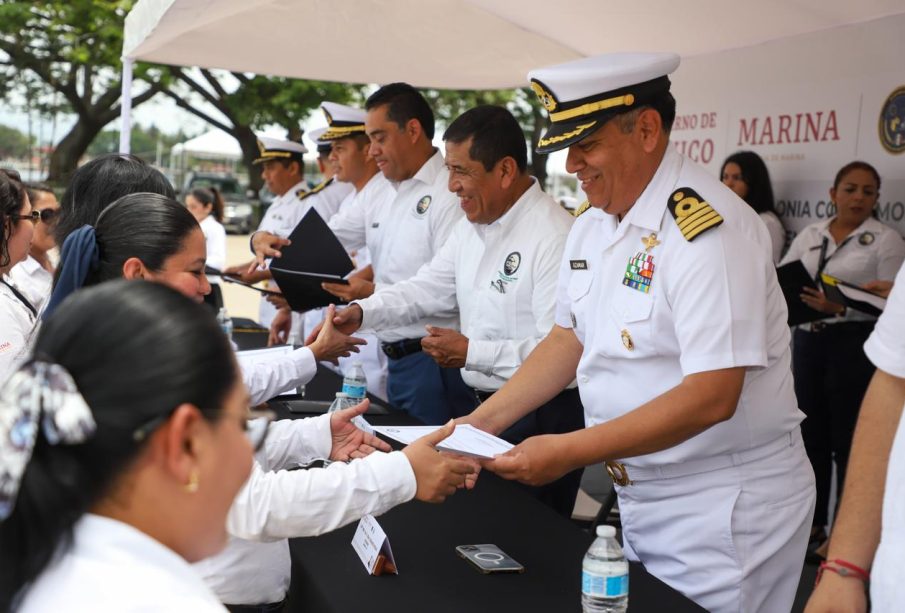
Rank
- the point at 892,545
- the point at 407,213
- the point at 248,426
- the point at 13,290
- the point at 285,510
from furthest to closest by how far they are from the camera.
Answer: the point at 407,213 < the point at 13,290 < the point at 285,510 < the point at 892,545 < the point at 248,426

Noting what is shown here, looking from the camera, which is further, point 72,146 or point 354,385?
point 72,146

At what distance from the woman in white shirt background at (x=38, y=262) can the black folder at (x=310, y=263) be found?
1.06m

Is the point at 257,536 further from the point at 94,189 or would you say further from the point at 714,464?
the point at 94,189

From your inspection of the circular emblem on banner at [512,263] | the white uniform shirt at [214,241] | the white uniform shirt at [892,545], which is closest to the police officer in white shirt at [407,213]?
the circular emblem on banner at [512,263]

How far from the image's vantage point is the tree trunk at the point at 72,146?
18.2 m

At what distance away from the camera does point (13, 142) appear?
39.8 m

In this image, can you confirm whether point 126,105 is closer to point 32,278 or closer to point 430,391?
point 32,278

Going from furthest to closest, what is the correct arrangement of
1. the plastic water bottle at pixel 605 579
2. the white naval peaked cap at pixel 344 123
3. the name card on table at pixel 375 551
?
the white naval peaked cap at pixel 344 123
the name card on table at pixel 375 551
the plastic water bottle at pixel 605 579

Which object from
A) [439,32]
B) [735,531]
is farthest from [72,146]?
[735,531]

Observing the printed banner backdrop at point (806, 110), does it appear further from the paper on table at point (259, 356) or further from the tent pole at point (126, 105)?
the tent pole at point (126, 105)

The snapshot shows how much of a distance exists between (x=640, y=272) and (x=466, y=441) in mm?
523

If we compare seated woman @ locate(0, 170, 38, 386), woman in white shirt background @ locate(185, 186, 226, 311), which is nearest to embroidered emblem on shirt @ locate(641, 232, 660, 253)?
seated woman @ locate(0, 170, 38, 386)

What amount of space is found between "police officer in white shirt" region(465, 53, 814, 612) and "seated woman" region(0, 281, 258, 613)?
3.42ft

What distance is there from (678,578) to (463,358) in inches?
46.7
